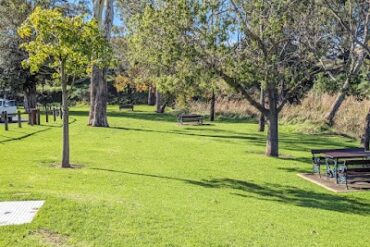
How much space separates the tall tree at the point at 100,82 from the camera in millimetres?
28828

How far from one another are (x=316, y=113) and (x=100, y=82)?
47.5ft

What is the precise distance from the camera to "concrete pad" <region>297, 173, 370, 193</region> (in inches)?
494

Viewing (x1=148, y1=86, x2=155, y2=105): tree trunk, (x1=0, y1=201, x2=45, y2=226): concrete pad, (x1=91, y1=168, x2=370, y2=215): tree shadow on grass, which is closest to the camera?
(x1=0, y1=201, x2=45, y2=226): concrete pad

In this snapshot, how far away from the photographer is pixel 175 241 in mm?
6742

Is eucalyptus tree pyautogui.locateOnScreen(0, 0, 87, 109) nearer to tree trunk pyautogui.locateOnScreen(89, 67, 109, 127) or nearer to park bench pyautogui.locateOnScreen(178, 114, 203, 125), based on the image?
tree trunk pyautogui.locateOnScreen(89, 67, 109, 127)

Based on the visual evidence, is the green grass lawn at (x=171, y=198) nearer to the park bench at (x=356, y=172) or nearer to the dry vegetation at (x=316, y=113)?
the park bench at (x=356, y=172)

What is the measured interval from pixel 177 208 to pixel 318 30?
10776mm

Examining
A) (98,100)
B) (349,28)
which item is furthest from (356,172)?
(98,100)

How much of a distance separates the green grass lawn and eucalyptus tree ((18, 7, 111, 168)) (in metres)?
2.39

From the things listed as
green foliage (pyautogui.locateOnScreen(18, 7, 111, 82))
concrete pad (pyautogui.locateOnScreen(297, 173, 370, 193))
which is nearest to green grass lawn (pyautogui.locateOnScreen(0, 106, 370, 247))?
concrete pad (pyautogui.locateOnScreen(297, 173, 370, 193))

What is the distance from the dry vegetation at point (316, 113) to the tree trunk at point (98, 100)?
39.8 feet

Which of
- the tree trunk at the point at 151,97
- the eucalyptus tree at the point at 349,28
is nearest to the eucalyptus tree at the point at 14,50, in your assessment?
the tree trunk at the point at 151,97

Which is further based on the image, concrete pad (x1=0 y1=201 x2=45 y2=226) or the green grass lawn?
concrete pad (x1=0 y1=201 x2=45 y2=226)

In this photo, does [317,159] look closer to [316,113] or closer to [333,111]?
[333,111]
